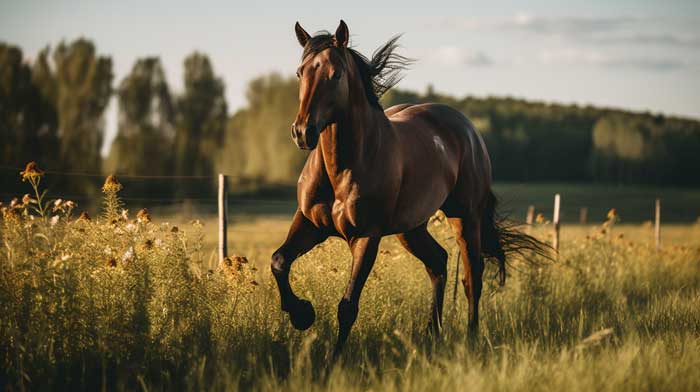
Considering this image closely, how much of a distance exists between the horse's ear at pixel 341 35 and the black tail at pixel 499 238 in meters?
3.29

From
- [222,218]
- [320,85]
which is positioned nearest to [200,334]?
[320,85]

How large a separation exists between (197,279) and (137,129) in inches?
1310

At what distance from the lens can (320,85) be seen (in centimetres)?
441

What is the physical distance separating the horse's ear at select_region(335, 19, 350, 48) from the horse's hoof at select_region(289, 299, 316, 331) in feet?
6.27

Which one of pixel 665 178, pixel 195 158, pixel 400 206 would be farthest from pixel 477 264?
pixel 665 178

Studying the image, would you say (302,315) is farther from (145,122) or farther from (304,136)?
(145,122)

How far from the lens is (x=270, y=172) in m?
34.1

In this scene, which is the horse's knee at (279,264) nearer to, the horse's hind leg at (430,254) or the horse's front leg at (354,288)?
the horse's front leg at (354,288)

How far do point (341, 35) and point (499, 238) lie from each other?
3.63 m

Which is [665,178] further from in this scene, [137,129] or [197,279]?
[197,279]

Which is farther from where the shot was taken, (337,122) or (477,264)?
(477,264)

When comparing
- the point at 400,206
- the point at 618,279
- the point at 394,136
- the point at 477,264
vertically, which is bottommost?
the point at 618,279

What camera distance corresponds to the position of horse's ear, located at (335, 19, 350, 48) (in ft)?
15.1

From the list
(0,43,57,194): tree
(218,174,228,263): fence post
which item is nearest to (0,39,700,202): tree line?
(0,43,57,194): tree
